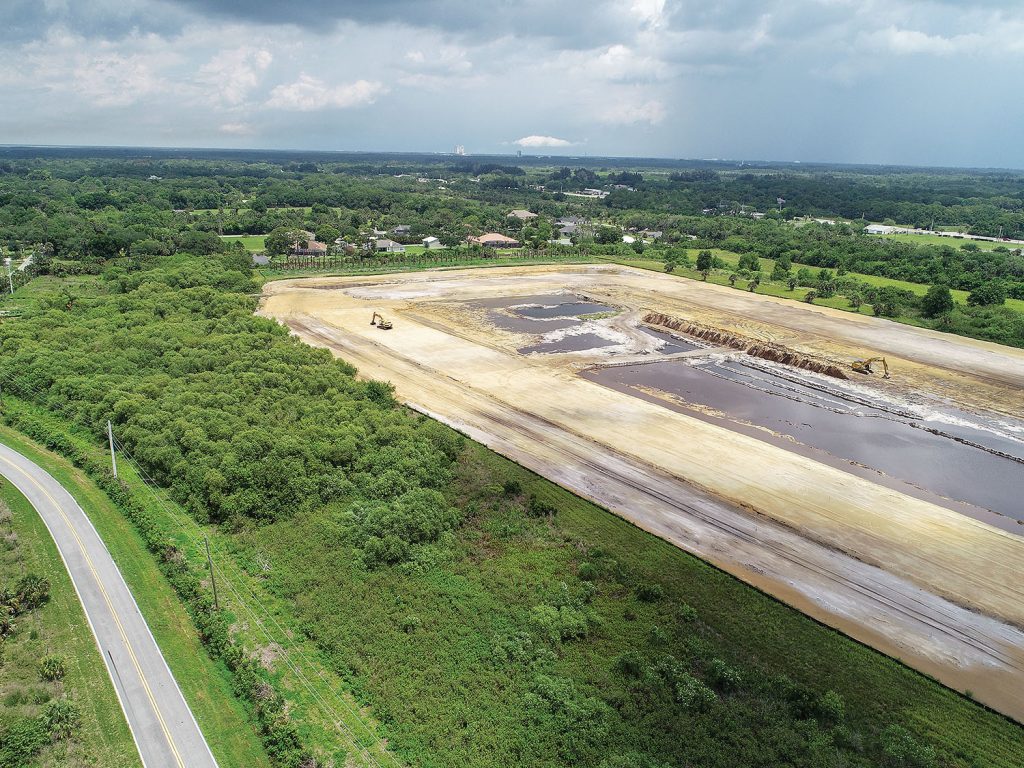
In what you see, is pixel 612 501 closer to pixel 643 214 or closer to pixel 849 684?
pixel 849 684

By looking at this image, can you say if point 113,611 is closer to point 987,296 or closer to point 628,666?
Result: point 628,666

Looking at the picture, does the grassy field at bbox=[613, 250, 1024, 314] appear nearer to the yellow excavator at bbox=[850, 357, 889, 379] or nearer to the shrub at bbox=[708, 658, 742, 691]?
the yellow excavator at bbox=[850, 357, 889, 379]

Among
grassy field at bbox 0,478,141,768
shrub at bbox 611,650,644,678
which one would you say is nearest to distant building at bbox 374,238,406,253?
grassy field at bbox 0,478,141,768

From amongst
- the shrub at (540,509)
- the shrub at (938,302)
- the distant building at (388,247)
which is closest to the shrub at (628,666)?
the shrub at (540,509)

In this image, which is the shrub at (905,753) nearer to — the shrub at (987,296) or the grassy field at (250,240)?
the shrub at (987,296)

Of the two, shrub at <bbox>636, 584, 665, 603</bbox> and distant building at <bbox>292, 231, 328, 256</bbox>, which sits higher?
distant building at <bbox>292, 231, 328, 256</bbox>

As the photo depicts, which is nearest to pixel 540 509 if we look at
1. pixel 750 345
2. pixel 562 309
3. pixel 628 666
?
pixel 628 666
